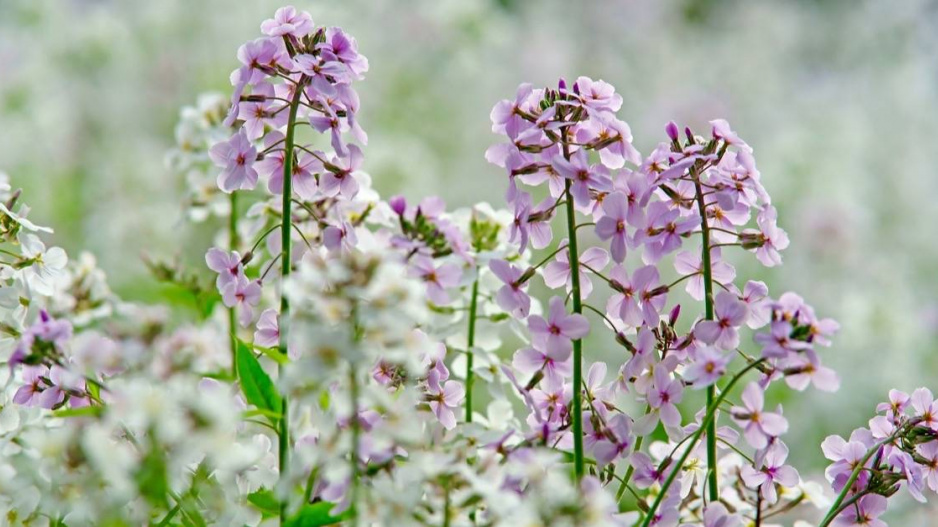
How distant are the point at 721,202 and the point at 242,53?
11.7 inches

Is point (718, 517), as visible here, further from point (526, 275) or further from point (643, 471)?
point (526, 275)

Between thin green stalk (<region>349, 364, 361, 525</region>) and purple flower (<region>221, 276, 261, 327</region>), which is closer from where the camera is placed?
thin green stalk (<region>349, 364, 361, 525</region>)

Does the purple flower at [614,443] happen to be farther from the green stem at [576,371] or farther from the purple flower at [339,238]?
the purple flower at [339,238]

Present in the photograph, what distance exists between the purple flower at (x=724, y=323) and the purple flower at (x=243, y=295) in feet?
0.87

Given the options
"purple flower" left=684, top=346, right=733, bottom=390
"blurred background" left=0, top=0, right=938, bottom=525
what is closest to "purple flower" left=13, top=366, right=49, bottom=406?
"purple flower" left=684, top=346, right=733, bottom=390

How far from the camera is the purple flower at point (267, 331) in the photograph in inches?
27.3

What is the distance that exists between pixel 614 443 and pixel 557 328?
80mm

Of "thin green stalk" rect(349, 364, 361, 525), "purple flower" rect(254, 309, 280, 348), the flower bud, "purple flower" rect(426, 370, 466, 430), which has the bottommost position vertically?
"thin green stalk" rect(349, 364, 361, 525)

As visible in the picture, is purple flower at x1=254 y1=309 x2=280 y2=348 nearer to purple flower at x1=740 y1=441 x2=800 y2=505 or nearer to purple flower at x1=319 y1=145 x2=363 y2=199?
purple flower at x1=319 y1=145 x2=363 y2=199

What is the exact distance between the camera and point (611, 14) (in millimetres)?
3941

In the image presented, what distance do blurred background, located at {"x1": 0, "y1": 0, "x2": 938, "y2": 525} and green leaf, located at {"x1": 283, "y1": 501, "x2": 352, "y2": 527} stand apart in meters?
1.18

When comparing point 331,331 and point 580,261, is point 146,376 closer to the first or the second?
point 331,331

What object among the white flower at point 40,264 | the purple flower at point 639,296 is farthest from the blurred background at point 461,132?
the purple flower at point 639,296

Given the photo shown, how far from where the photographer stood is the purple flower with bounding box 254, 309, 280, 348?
0.69 metres
